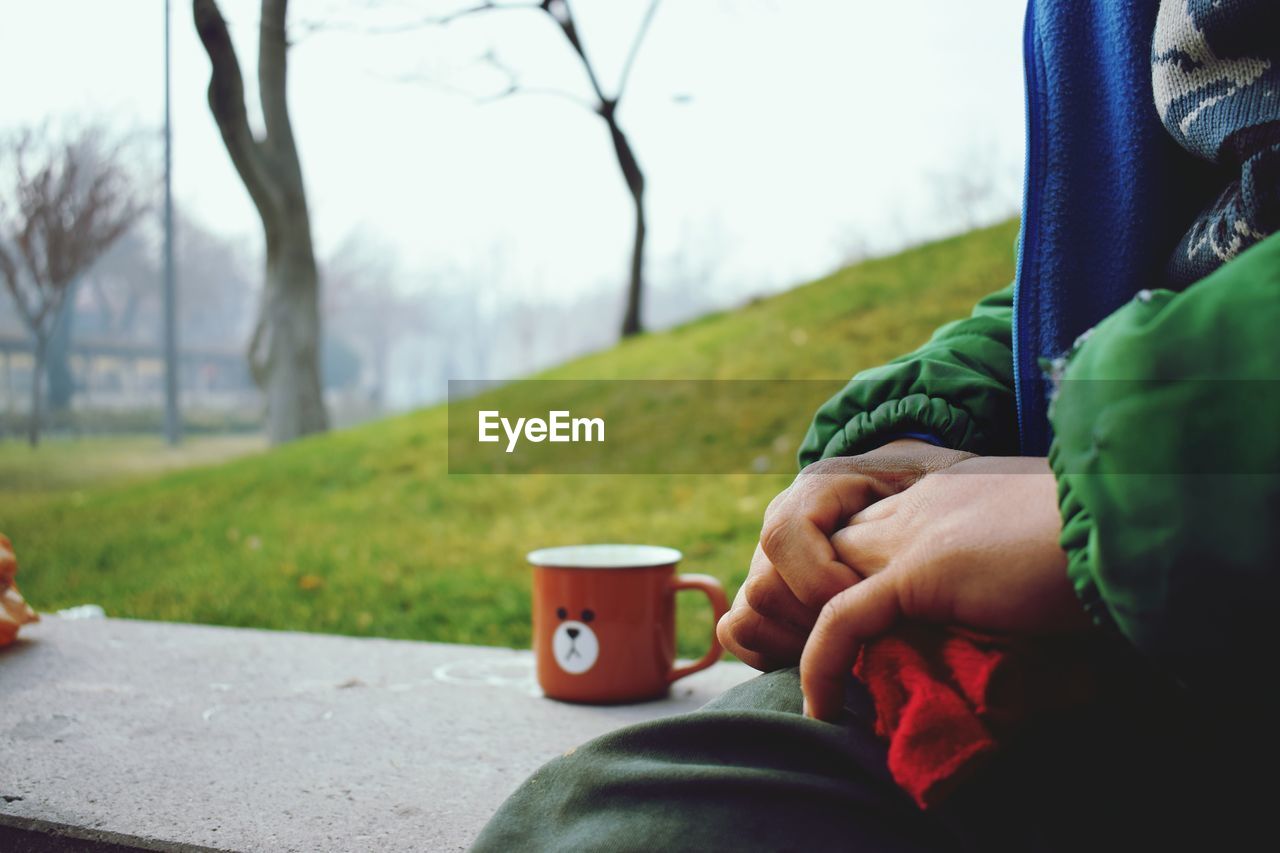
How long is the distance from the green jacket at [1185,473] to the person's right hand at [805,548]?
0.58 feet

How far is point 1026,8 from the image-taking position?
754 mm

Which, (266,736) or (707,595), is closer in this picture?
(266,736)

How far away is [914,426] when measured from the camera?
2.54ft

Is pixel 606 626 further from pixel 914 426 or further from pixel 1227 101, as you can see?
pixel 1227 101

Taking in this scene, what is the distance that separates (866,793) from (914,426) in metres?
0.30

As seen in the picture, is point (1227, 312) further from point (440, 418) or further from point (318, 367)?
point (318, 367)

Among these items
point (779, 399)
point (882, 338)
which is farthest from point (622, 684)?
point (882, 338)

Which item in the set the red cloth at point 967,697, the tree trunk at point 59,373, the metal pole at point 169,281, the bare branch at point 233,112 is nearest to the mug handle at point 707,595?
the red cloth at point 967,697

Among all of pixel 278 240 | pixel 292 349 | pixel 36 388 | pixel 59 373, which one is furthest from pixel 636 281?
pixel 59 373

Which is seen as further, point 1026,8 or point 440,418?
point 440,418

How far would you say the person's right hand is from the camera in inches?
24.7

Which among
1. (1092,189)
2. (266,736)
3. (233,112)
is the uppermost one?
(233,112)

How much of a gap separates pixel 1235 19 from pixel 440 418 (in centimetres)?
556

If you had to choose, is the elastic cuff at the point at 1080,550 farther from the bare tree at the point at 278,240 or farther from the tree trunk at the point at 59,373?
the tree trunk at the point at 59,373
